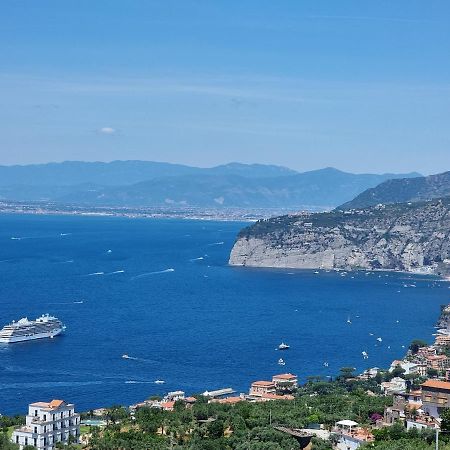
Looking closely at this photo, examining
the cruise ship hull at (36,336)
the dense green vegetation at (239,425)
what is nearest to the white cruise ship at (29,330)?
the cruise ship hull at (36,336)

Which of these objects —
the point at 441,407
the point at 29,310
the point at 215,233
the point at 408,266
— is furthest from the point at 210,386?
the point at 215,233

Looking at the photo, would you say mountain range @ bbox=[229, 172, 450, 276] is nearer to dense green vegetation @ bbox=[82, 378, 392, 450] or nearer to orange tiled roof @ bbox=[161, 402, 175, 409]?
orange tiled roof @ bbox=[161, 402, 175, 409]

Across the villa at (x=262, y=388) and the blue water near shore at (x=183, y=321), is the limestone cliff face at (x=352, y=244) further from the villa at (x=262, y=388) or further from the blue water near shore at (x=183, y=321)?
the villa at (x=262, y=388)

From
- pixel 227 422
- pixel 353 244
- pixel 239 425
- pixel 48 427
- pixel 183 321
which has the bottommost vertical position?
pixel 183 321

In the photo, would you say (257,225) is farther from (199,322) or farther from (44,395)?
(44,395)

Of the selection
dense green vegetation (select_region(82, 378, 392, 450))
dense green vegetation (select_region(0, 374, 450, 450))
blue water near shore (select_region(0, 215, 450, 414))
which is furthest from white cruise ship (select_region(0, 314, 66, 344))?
dense green vegetation (select_region(82, 378, 392, 450))

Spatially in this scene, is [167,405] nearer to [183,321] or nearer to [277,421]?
[277,421]

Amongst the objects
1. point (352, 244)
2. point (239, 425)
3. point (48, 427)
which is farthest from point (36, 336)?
point (352, 244)
